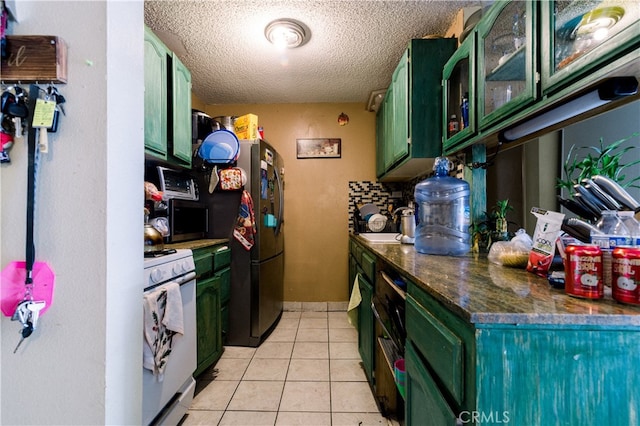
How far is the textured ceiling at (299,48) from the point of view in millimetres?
1713

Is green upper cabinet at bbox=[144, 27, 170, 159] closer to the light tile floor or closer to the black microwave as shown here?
the black microwave

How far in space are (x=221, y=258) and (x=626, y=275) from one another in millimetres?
2094

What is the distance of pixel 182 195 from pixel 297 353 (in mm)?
1557

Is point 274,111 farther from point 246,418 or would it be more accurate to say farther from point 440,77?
point 246,418

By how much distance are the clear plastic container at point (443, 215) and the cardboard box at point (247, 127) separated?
1.59 meters

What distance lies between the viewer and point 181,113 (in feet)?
6.48

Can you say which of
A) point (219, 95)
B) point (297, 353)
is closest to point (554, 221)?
point (297, 353)

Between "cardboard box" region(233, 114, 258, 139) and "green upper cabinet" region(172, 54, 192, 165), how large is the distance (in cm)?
44

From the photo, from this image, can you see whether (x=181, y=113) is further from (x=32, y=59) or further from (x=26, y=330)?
(x=26, y=330)

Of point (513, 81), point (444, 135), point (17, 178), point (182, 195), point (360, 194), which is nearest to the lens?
point (17, 178)

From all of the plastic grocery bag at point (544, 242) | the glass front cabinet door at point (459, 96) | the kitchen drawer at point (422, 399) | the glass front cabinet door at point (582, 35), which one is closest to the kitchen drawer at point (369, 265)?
the kitchen drawer at point (422, 399)

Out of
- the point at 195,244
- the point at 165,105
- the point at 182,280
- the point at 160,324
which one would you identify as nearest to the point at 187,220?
the point at 195,244

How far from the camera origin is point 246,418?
1.44 meters

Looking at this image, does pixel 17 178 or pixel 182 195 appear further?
pixel 182 195
